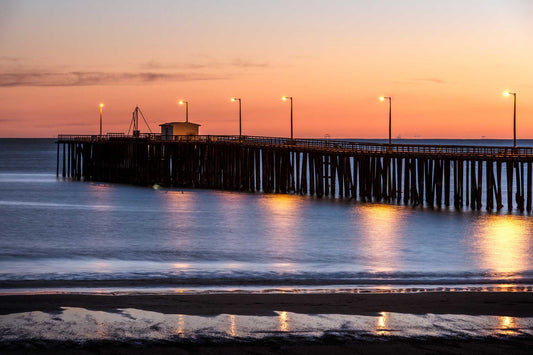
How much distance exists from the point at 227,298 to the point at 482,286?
6611mm

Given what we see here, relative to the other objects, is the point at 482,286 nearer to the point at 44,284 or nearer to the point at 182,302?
the point at 182,302

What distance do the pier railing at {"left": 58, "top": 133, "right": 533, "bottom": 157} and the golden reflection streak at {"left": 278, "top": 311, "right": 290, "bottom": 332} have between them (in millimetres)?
32105

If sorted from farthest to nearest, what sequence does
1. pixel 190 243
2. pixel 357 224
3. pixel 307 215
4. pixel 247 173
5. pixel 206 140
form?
1. pixel 206 140
2. pixel 247 173
3. pixel 307 215
4. pixel 357 224
5. pixel 190 243

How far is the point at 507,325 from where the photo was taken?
1289 centimetres

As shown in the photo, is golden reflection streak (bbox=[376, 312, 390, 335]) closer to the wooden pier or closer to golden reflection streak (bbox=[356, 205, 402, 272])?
golden reflection streak (bbox=[356, 205, 402, 272])

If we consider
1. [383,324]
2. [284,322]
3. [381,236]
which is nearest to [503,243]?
[381,236]

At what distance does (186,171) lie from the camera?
7088 cm

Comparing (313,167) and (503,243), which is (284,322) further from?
(313,167)

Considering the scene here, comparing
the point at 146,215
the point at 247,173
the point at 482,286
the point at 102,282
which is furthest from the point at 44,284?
the point at 247,173

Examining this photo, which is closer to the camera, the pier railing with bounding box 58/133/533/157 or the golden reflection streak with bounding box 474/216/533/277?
the golden reflection streak with bounding box 474/216/533/277

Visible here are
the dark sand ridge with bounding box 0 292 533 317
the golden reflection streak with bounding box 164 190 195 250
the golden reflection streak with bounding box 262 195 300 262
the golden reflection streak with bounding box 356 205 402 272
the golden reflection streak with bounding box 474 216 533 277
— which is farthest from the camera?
the golden reflection streak with bounding box 164 190 195 250

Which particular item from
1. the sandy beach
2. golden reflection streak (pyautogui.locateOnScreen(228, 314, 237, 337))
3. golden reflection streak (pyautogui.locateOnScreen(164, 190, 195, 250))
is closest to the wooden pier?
golden reflection streak (pyautogui.locateOnScreen(164, 190, 195, 250))

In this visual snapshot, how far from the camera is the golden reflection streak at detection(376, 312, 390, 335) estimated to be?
1242 cm

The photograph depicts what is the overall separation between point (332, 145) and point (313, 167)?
1127 centimetres
